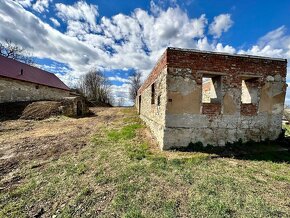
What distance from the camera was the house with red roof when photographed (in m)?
15.4

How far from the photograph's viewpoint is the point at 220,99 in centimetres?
615

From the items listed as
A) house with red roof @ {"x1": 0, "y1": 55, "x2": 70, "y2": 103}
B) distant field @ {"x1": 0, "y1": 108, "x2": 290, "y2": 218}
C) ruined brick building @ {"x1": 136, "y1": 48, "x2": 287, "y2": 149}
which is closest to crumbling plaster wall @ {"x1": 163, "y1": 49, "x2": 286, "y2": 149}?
ruined brick building @ {"x1": 136, "y1": 48, "x2": 287, "y2": 149}

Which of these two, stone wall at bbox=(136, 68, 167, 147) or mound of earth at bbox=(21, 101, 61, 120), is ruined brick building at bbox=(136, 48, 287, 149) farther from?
mound of earth at bbox=(21, 101, 61, 120)

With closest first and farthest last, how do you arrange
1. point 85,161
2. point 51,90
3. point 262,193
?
point 262,193, point 85,161, point 51,90

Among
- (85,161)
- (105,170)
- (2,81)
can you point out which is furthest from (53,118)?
(105,170)

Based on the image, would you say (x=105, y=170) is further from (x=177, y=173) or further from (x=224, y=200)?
(x=224, y=200)

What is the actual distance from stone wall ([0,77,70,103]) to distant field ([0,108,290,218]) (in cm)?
1262

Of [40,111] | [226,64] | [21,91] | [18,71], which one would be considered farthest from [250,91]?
[18,71]

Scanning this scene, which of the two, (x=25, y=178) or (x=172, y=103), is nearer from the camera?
(x=25, y=178)

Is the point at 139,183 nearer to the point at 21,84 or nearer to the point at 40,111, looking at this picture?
the point at 40,111

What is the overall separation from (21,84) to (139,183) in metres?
18.9

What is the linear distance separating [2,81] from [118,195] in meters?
17.5

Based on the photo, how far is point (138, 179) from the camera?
12.6ft

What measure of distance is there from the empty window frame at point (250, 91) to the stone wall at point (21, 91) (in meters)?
18.8
